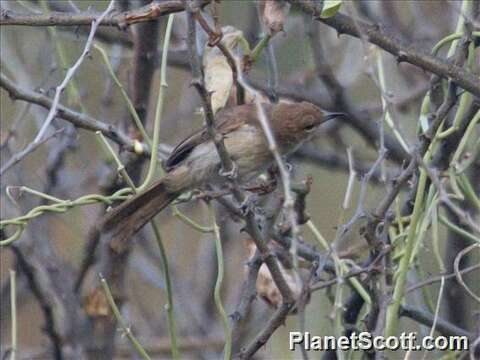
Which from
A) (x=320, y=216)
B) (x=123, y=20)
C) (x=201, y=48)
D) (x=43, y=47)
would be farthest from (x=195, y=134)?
(x=320, y=216)

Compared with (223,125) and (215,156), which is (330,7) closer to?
(223,125)

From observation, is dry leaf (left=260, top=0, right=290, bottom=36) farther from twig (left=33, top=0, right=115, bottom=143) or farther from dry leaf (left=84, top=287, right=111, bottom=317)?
dry leaf (left=84, top=287, right=111, bottom=317)

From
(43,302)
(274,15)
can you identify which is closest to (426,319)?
(274,15)

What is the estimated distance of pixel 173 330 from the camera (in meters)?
3.24

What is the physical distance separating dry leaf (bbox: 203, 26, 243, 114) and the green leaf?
53cm

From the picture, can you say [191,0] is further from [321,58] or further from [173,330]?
[321,58]

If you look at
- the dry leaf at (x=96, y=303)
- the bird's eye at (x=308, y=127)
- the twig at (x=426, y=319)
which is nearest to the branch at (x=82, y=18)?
the bird's eye at (x=308, y=127)

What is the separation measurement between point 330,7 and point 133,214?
96 cm

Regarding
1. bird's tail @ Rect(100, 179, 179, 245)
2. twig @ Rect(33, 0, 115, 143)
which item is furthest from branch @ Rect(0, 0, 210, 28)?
bird's tail @ Rect(100, 179, 179, 245)

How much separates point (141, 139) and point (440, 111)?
152cm

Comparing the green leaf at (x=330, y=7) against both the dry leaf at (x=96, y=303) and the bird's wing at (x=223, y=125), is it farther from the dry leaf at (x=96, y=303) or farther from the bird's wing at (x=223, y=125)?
the dry leaf at (x=96, y=303)

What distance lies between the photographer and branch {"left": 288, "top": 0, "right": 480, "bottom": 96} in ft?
10.3

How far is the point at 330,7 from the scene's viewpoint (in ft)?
10.2

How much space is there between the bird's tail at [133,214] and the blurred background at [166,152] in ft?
1.39
